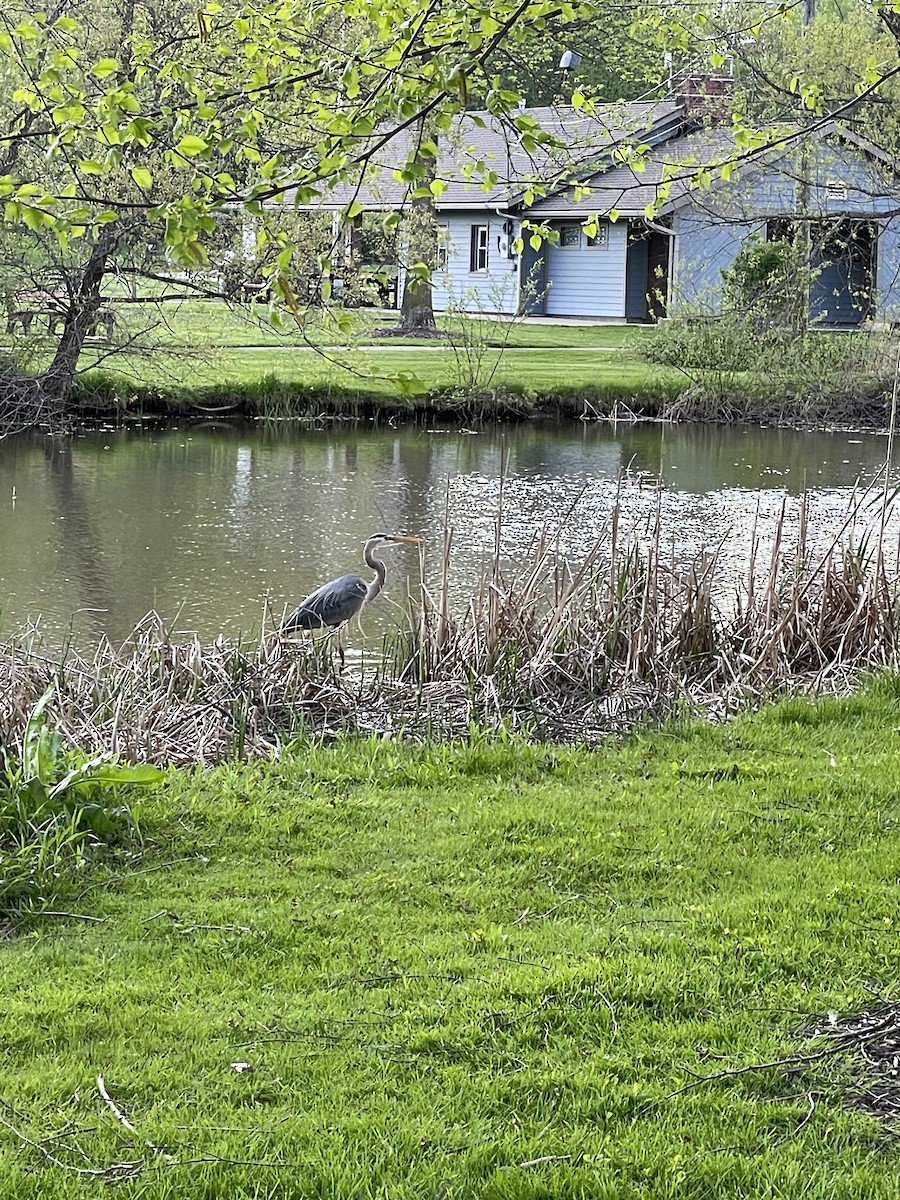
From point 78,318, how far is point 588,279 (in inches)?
914

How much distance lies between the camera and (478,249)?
4216cm

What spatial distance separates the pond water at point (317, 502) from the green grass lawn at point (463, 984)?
337 cm

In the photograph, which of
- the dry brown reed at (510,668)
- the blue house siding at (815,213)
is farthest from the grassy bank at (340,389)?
the dry brown reed at (510,668)

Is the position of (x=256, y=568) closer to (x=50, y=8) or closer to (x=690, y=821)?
(x=50, y=8)

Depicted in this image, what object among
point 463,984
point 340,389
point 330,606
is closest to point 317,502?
point 340,389

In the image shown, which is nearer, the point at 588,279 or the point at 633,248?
the point at 633,248

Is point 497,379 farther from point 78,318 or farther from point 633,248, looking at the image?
point 633,248

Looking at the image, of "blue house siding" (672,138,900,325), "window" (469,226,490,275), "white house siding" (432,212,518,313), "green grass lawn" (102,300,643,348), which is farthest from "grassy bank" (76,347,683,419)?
"window" (469,226,490,275)

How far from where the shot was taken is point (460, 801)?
6129 millimetres

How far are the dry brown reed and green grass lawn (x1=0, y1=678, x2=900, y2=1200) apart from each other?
29.7 inches

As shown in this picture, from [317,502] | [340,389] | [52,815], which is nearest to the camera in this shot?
[52,815]

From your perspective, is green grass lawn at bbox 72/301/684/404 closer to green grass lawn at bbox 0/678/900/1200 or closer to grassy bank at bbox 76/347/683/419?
grassy bank at bbox 76/347/683/419

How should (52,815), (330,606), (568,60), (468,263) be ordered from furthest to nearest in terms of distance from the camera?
(468,263)
(568,60)
(330,606)
(52,815)

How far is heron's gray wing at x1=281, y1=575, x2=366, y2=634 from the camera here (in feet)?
29.9
